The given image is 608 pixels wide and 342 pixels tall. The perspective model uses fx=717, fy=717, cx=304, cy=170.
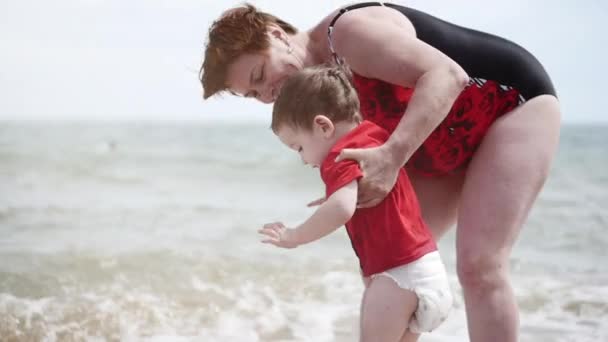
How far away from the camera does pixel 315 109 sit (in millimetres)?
1858

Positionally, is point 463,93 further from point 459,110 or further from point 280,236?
point 280,236

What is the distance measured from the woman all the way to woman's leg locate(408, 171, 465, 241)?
0.09 metres

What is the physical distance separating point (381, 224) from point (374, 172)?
0.14 meters

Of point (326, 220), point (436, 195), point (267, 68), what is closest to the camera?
point (326, 220)

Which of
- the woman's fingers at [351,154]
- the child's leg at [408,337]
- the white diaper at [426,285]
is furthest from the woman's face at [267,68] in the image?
the child's leg at [408,337]

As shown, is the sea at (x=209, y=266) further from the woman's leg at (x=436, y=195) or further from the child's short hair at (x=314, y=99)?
the child's short hair at (x=314, y=99)

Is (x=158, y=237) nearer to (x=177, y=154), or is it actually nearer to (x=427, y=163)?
(x=427, y=163)

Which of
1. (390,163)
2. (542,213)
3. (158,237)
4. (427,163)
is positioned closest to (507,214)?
(427,163)

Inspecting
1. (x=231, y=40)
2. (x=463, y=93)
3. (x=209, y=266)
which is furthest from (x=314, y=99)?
(x=209, y=266)

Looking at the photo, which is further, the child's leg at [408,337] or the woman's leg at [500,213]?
the woman's leg at [500,213]

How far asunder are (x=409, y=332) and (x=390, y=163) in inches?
18.5

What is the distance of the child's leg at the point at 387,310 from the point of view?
1.82 meters

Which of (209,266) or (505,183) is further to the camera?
(209,266)

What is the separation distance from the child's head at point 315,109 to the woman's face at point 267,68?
28 cm
